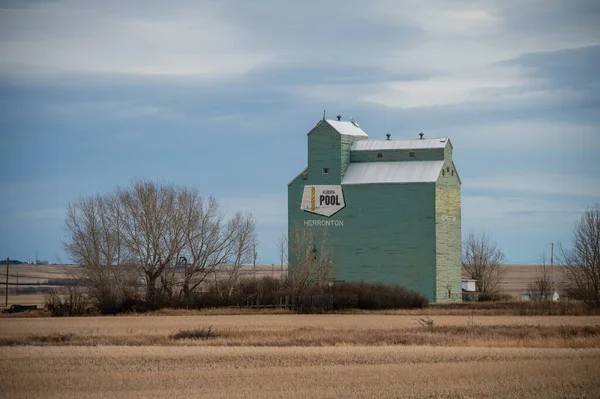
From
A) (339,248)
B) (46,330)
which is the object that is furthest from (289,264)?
(46,330)

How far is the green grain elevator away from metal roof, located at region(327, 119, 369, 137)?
0.42ft

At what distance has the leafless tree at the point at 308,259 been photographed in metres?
72.1

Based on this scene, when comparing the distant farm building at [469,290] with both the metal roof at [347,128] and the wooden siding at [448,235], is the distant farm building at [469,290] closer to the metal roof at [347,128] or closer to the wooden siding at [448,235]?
the wooden siding at [448,235]

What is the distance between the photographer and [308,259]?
72750 millimetres

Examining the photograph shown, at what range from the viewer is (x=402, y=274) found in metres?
71.6

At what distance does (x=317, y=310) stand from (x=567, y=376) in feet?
125

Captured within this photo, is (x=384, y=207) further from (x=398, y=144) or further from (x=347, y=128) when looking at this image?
(x=347, y=128)

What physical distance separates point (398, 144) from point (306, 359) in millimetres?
44637

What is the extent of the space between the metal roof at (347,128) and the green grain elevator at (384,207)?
0.42 feet

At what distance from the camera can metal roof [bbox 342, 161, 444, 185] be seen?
72.4m

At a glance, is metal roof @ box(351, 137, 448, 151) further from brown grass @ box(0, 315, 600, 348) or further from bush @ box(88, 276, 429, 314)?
brown grass @ box(0, 315, 600, 348)

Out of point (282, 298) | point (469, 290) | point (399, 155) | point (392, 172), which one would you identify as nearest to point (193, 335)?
point (282, 298)

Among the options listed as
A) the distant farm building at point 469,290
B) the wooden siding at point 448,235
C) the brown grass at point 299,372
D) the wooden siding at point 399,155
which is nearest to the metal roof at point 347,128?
the wooden siding at point 399,155

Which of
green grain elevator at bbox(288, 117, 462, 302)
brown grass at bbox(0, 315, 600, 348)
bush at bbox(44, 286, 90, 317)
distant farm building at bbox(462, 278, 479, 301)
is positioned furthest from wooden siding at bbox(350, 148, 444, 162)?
bush at bbox(44, 286, 90, 317)
